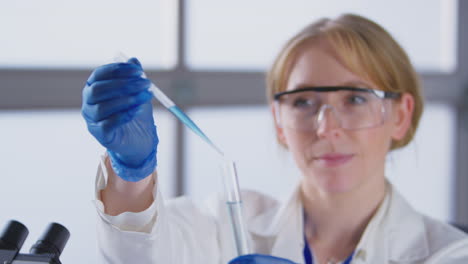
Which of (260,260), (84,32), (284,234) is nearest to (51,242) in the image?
(260,260)

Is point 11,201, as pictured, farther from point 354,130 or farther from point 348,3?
point 348,3

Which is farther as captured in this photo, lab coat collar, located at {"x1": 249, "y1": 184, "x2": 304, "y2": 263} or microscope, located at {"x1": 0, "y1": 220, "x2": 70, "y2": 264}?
lab coat collar, located at {"x1": 249, "y1": 184, "x2": 304, "y2": 263}

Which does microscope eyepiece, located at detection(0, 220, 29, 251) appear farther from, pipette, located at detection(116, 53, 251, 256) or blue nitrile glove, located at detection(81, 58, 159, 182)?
pipette, located at detection(116, 53, 251, 256)

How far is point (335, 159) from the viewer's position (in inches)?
54.0

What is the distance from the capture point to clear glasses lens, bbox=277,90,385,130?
1.37m

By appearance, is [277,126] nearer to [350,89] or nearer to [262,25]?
[350,89]

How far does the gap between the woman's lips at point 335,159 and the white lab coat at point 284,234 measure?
212 mm

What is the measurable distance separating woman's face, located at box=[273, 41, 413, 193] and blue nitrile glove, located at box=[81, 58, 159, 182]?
541mm

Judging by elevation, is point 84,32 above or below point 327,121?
above

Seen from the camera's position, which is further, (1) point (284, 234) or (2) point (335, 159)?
(1) point (284, 234)

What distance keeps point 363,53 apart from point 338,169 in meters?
0.31

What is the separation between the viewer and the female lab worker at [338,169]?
1.36 meters

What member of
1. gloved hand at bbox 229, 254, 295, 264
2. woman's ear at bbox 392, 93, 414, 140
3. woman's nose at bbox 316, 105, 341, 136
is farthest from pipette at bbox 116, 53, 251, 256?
woman's ear at bbox 392, 93, 414, 140

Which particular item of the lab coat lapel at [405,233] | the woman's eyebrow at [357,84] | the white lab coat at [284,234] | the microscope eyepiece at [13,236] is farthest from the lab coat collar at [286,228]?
the microscope eyepiece at [13,236]
